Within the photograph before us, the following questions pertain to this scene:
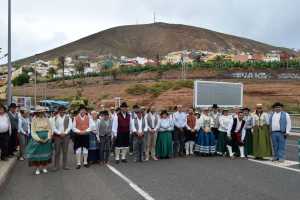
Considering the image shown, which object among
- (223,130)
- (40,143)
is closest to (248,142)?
(223,130)

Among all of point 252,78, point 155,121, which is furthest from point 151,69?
point 155,121

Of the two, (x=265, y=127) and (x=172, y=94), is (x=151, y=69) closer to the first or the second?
(x=172, y=94)

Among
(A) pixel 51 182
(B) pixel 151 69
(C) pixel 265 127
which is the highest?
(B) pixel 151 69

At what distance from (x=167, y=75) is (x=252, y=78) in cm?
1947

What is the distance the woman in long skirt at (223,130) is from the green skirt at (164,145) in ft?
5.59

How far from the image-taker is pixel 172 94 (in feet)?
204

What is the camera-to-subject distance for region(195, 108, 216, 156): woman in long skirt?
16625 millimetres

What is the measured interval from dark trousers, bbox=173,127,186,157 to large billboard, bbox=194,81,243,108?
1011cm

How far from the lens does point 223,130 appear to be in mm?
16500

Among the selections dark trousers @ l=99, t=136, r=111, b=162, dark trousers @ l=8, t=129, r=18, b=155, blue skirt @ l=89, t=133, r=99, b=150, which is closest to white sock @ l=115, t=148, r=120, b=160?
dark trousers @ l=99, t=136, r=111, b=162

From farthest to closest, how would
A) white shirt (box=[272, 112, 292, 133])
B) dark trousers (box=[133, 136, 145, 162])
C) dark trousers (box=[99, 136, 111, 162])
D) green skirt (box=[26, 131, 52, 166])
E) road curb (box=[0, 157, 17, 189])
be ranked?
dark trousers (box=[133, 136, 145, 162]), dark trousers (box=[99, 136, 111, 162]), white shirt (box=[272, 112, 292, 133]), green skirt (box=[26, 131, 52, 166]), road curb (box=[0, 157, 17, 189])

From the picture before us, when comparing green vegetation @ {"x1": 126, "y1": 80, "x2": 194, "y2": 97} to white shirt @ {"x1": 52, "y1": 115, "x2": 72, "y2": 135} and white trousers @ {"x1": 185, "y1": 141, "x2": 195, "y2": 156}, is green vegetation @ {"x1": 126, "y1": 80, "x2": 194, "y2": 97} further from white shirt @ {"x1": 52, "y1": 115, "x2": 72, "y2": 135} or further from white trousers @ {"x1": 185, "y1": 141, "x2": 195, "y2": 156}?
white shirt @ {"x1": 52, "y1": 115, "x2": 72, "y2": 135}

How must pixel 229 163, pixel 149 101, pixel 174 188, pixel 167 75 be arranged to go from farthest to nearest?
pixel 167 75 < pixel 149 101 < pixel 229 163 < pixel 174 188

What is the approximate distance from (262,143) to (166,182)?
5402 millimetres
